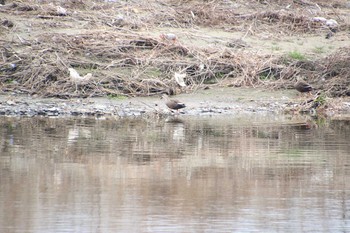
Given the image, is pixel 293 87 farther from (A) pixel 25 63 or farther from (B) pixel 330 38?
(A) pixel 25 63

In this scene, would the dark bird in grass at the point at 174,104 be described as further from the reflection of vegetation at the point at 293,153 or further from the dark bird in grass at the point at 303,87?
the reflection of vegetation at the point at 293,153

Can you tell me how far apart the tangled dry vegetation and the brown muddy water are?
2.52 meters

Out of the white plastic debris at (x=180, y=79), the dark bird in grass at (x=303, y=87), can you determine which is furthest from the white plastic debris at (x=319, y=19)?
the white plastic debris at (x=180, y=79)

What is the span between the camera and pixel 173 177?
9555 mm

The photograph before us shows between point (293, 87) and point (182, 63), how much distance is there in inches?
77.7

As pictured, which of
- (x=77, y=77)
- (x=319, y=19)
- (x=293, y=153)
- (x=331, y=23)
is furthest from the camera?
(x=319, y=19)

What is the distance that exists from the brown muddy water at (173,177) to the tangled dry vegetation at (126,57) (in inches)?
99.4

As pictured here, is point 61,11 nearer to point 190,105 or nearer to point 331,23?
point 190,105

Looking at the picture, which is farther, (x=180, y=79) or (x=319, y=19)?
(x=319, y=19)

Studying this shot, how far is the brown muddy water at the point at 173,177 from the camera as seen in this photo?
7723 millimetres

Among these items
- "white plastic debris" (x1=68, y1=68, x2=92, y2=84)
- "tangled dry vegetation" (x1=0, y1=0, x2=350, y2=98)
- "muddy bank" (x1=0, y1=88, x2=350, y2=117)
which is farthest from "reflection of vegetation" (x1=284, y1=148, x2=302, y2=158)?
"white plastic debris" (x1=68, y1=68, x2=92, y2=84)

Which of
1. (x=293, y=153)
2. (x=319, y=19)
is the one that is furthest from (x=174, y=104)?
(x=319, y=19)

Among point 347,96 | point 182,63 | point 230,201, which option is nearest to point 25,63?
point 182,63

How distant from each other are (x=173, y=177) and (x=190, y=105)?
21.8ft
